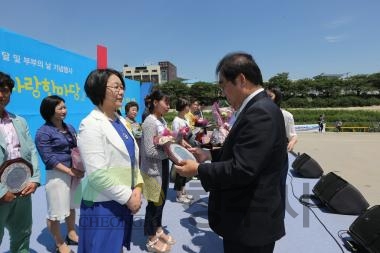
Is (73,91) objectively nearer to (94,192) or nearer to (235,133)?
(94,192)

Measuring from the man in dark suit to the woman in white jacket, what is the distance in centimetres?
46

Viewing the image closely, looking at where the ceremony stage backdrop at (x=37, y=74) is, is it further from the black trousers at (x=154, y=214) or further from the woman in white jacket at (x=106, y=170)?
the woman in white jacket at (x=106, y=170)

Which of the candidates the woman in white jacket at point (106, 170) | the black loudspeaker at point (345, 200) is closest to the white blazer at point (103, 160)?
the woman in white jacket at point (106, 170)

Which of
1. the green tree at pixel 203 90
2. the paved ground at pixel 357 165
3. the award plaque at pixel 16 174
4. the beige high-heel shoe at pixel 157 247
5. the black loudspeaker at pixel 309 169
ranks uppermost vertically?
the green tree at pixel 203 90

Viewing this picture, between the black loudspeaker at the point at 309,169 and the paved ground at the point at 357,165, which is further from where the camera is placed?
the paved ground at the point at 357,165

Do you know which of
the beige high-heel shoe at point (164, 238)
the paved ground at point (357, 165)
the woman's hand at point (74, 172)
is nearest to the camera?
the woman's hand at point (74, 172)

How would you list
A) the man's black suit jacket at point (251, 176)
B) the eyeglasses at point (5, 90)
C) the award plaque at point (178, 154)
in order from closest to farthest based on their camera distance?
the man's black suit jacket at point (251, 176)
the award plaque at point (178, 154)
the eyeglasses at point (5, 90)

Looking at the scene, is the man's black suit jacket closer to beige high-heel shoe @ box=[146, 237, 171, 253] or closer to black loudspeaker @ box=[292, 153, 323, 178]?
beige high-heel shoe @ box=[146, 237, 171, 253]

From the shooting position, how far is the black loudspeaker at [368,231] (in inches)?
99.0

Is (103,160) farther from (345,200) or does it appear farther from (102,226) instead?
(345,200)

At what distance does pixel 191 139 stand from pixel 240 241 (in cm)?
183

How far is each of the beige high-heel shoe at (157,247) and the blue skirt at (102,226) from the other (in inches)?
45.9

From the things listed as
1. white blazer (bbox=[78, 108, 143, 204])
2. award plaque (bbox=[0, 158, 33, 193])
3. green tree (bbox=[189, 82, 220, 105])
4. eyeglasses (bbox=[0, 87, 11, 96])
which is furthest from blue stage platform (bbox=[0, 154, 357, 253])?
green tree (bbox=[189, 82, 220, 105])

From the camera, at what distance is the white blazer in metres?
1.59
